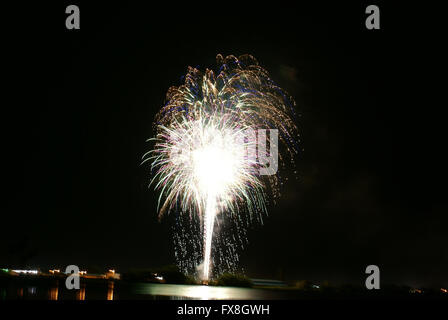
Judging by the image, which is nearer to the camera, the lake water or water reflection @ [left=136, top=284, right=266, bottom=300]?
the lake water

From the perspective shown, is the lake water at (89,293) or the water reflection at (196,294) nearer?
the lake water at (89,293)

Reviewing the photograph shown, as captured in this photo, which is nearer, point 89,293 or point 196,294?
point 89,293

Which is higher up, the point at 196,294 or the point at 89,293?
the point at 89,293
